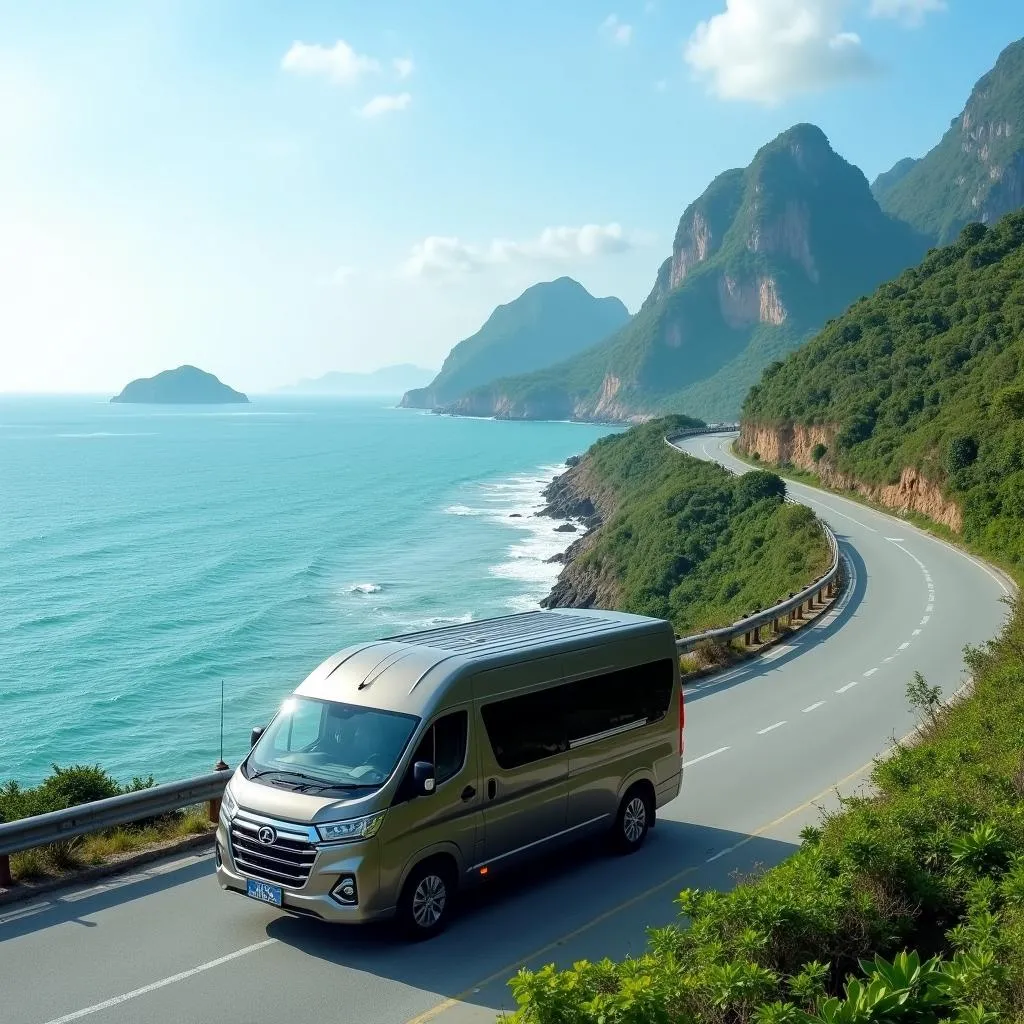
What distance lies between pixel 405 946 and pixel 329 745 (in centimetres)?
171

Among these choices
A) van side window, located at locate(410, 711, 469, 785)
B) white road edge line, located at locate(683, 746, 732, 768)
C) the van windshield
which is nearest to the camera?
the van windshield

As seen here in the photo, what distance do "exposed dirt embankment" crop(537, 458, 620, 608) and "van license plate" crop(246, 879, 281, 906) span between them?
37.8 meters

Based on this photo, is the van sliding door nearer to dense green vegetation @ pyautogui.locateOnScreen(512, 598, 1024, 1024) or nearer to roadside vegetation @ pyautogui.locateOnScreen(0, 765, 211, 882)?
dense green vegetation @ pyautogui.locateOnScreen(512, 598, 1024, 1024)

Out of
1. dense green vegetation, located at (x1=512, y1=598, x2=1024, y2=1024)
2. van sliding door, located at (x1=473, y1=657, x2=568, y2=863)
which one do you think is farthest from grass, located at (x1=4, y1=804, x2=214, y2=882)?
dense green vegetation, located at (x1=512, y1=598, x2=1024, y2=1024)

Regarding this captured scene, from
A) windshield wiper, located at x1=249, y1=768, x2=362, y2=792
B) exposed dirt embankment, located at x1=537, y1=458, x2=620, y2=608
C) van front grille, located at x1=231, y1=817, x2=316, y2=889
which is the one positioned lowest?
exposed dirt embankment, located at x1=537, y1=458, x2=620, y2=608

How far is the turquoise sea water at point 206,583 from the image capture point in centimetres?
A: 3619

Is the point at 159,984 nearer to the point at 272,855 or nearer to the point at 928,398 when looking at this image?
the point at 272,855

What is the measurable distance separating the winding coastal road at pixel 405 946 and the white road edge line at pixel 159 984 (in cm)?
2

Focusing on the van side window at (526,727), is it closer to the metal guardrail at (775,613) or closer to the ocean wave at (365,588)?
the metal guardrail at (775,613)

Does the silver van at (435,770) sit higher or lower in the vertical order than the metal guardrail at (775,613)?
higher

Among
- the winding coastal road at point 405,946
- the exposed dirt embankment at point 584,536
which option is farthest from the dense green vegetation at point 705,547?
the winding coastal road at point 405,946

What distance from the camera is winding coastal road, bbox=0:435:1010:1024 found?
7531 millimetres

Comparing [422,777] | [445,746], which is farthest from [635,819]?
[422,777]

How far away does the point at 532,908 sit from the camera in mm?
9414
